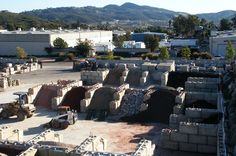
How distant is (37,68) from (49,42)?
44.4 ft

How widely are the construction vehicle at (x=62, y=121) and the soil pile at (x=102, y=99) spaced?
9.92 feet

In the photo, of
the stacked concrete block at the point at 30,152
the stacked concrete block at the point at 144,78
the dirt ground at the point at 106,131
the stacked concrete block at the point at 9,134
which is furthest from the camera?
the stacked concrete block at the point at 144,78

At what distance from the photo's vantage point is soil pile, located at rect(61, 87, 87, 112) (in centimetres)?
2638

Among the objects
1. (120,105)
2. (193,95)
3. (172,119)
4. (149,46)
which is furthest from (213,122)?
(149,46)

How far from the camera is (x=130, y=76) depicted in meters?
32.3

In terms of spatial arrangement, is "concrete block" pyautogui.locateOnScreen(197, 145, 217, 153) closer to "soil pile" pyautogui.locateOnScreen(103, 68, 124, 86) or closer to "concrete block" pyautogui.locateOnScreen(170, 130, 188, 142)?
"concrete block" pyautogui.locateOnScreen(170, 130, 188, 142)

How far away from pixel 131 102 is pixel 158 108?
2120 millimetres

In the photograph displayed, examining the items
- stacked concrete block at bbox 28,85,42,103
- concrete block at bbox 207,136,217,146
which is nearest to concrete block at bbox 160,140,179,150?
concrete block at bbox 207,136,217,146

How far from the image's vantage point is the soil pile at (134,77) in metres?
31.5

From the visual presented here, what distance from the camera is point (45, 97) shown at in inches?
1093

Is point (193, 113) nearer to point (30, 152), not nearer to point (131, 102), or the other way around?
point (131, 102)

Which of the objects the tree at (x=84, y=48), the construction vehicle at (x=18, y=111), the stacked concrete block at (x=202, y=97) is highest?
the tree at (x=84, y=48)

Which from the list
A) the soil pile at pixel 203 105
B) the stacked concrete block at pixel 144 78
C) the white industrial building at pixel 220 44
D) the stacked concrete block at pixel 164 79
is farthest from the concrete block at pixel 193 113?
the white industrial building at pixel 220 44

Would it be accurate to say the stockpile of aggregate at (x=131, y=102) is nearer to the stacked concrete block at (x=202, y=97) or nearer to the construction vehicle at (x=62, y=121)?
the stacked concrete block at (x=202, y=97)
